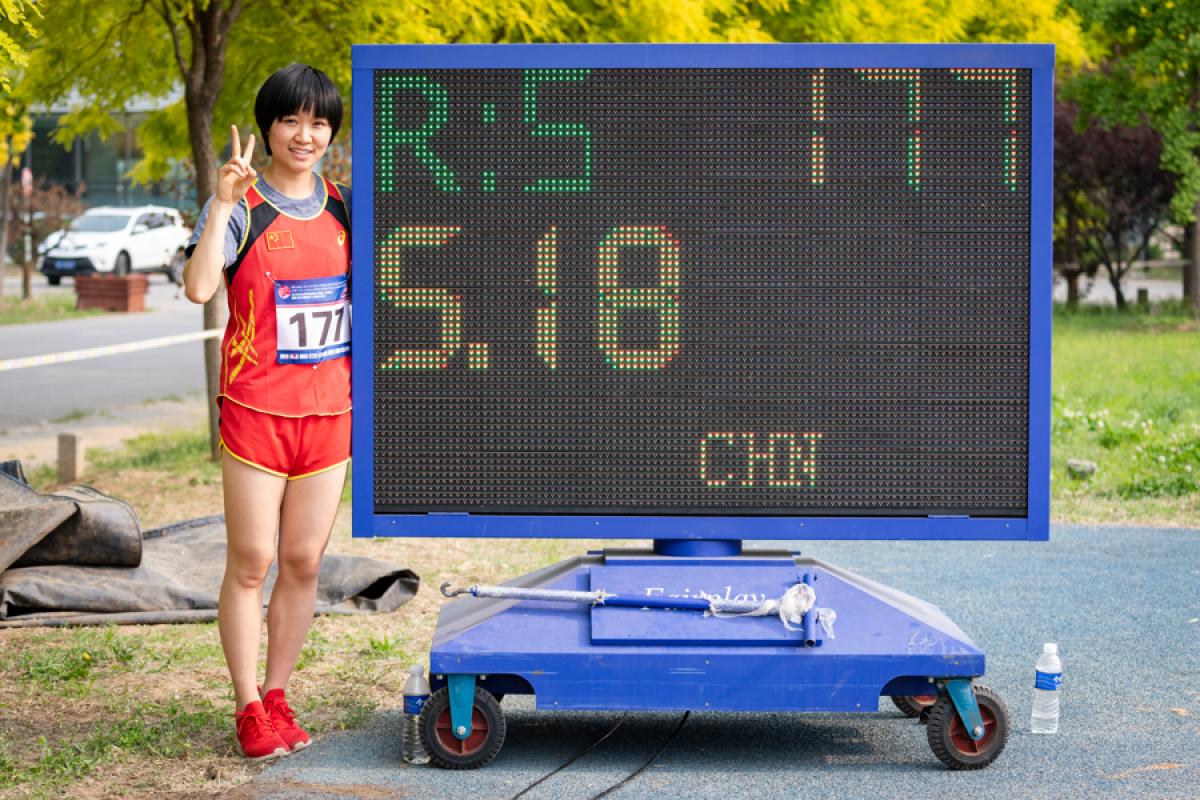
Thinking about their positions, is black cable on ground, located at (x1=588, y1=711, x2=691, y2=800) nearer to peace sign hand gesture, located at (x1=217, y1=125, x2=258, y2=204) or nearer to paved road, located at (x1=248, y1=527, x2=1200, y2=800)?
paved road, located at (x1=248, y1=527, x2=1200, y2=800)

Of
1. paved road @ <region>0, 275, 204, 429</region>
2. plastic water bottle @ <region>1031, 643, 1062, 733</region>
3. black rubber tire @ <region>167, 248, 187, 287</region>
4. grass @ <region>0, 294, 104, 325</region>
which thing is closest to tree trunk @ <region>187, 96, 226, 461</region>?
paved road @ <region>0, 275, 204, 429</region>

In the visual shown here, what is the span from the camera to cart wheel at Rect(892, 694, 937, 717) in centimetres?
548

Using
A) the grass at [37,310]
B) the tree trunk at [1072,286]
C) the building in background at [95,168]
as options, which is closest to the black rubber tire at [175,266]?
the grass at [37,310]

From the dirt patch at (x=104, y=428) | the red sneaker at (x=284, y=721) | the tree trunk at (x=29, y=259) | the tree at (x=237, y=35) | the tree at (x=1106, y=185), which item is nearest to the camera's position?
the red sneaker at (x=284, y=721)

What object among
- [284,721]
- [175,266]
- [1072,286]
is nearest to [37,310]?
[175,266]

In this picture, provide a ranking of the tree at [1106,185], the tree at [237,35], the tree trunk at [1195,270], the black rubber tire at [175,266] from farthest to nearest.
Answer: the black rubber tire at [175,266] < the tree at [1106,185] < the tree trunk at [1195,270] < the tree at [237,35]

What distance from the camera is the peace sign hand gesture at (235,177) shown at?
4.89 m

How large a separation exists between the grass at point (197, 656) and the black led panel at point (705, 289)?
114 cm

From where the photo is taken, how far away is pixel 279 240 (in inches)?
198

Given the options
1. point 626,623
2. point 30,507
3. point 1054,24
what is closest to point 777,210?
point 626,623

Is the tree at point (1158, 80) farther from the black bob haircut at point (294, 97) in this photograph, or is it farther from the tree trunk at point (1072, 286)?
the black bob haircut at point (294, 97)

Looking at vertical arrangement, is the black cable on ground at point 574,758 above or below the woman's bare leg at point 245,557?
below

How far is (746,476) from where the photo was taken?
5152mm

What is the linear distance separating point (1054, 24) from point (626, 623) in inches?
568
